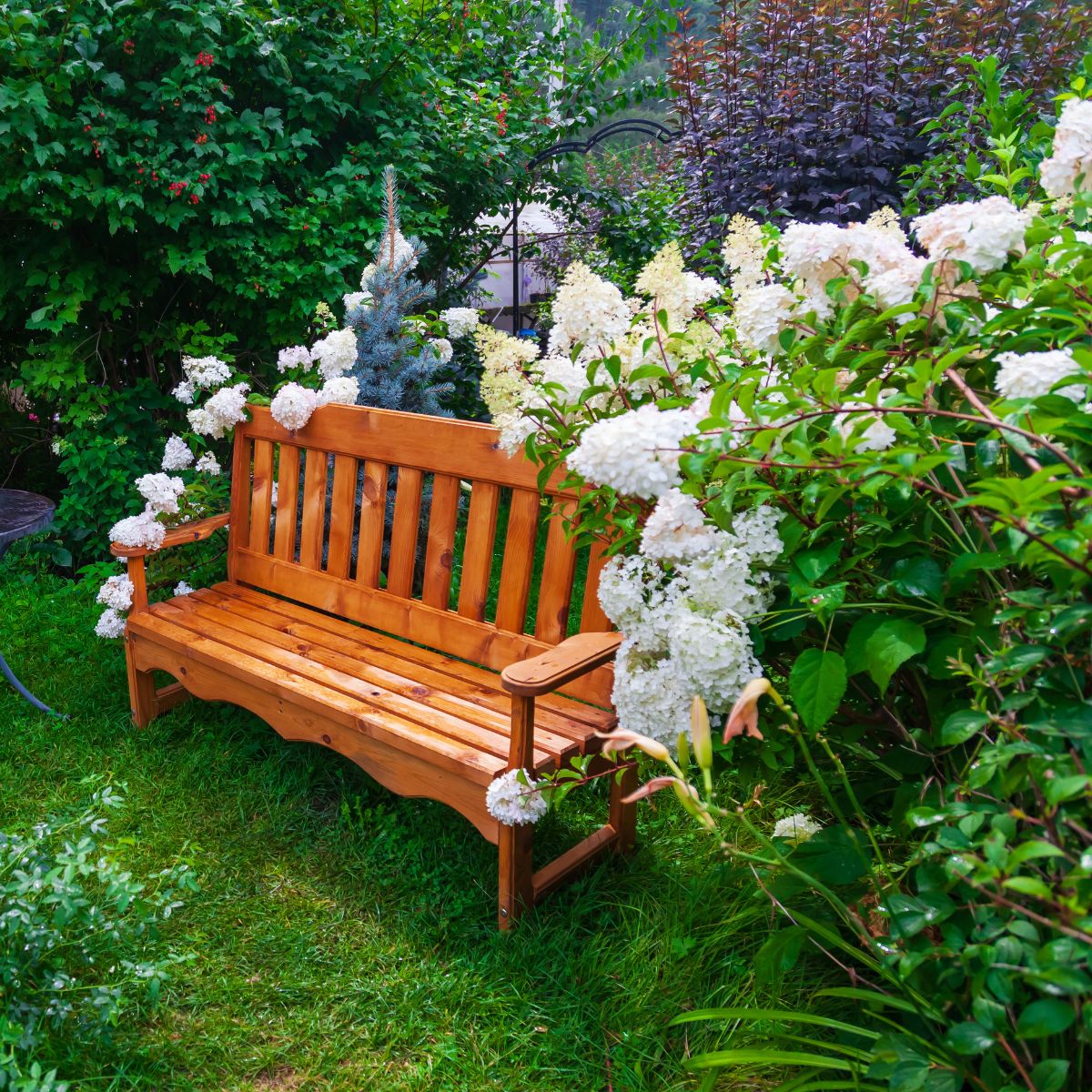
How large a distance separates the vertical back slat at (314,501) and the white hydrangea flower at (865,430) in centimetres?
231

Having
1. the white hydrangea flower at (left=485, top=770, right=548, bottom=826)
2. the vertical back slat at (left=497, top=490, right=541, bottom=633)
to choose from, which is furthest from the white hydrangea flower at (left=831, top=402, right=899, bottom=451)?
the vertical back slat at (left=497, top=490, right=541, bottom=633)

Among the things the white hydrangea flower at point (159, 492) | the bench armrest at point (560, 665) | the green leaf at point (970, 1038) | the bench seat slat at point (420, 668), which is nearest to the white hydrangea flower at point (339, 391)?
the white hydrangea flower at point (159, 492)

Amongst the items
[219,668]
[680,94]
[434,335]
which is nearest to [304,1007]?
[219,668]

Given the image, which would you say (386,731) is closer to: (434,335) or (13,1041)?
(13,1041)

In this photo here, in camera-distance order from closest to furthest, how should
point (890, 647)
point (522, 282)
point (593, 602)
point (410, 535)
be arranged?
point (890, 647) → point (593, 602) → point (410, 535) → point (522, 282)

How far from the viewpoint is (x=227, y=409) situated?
3.58 m

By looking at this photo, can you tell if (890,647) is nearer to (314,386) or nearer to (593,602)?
(593,602)

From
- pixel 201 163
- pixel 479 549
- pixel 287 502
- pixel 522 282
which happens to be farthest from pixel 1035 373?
pixel 522 282

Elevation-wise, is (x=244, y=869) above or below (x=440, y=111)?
below

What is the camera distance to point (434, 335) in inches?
190

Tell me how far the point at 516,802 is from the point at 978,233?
145 centimetres

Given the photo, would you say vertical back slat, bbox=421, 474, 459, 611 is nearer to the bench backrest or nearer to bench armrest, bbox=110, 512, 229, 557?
the bench backrest

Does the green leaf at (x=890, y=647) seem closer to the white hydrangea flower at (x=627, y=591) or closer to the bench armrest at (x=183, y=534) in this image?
the white hydrangea flower at (x=627, y=591)

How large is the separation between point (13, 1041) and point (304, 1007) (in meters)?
0.67
